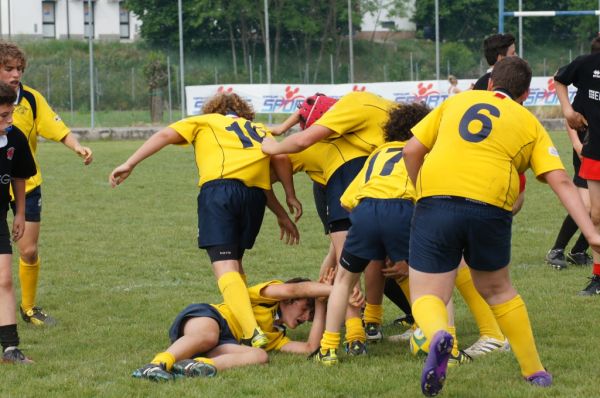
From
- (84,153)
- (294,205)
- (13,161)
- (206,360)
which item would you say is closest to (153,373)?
(206,360)

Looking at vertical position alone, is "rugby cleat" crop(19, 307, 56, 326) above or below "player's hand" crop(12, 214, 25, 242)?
below

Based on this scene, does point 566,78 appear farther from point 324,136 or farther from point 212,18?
point 212,18

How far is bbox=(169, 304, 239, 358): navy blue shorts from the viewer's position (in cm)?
609

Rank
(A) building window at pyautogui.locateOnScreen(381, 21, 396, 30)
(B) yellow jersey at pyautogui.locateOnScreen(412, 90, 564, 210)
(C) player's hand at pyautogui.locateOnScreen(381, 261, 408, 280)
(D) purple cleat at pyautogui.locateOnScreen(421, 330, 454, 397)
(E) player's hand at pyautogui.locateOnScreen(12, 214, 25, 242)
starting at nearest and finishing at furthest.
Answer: (D) purple cleat at pyautogui.locateOnScreen(421, 330, 454, 397) < (B) yellow jersey at pyautogui.locateOnScreen(412, 90, 564, 210) < (C) player's hand at pyautogui.locateOnScreen(381, 261, 408, 280) < (E) player's hand at pyautogui.locateOnScreen(12, 214, 25, 242) < (A) building window at pyautogui.locateOnScreen(381, 21, 396, 30)

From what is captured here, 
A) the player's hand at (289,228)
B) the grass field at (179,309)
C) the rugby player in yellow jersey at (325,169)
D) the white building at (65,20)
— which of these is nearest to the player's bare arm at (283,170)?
the rugby player in yellow jersey at (325,169)

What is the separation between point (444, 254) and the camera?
5039 mm

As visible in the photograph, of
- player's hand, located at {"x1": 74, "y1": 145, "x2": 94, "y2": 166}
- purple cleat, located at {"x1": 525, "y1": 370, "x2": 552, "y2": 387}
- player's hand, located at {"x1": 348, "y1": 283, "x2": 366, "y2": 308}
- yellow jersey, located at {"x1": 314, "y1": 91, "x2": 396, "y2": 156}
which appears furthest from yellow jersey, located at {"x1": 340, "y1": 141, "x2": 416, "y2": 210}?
player's hand, located at {"x1": 74, "y1": 145, "x2": 94, "y2": 166}

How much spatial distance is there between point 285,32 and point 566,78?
39.7m

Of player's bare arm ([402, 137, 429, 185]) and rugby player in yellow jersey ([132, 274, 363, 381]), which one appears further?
rugby player in yellow jersey ([132, 274, 363, 381])

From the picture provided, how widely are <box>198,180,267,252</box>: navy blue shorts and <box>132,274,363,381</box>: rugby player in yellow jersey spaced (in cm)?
37

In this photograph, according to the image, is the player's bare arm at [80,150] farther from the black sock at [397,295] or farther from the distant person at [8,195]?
the black sock at [397,295]

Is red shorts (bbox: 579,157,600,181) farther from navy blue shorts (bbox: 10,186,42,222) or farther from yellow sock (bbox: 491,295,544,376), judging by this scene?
navy blue shorts (bbox: 10,186,42,222)

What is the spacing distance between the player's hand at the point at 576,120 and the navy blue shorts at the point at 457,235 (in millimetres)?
3311

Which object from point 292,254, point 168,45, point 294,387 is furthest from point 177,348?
point 168,45
